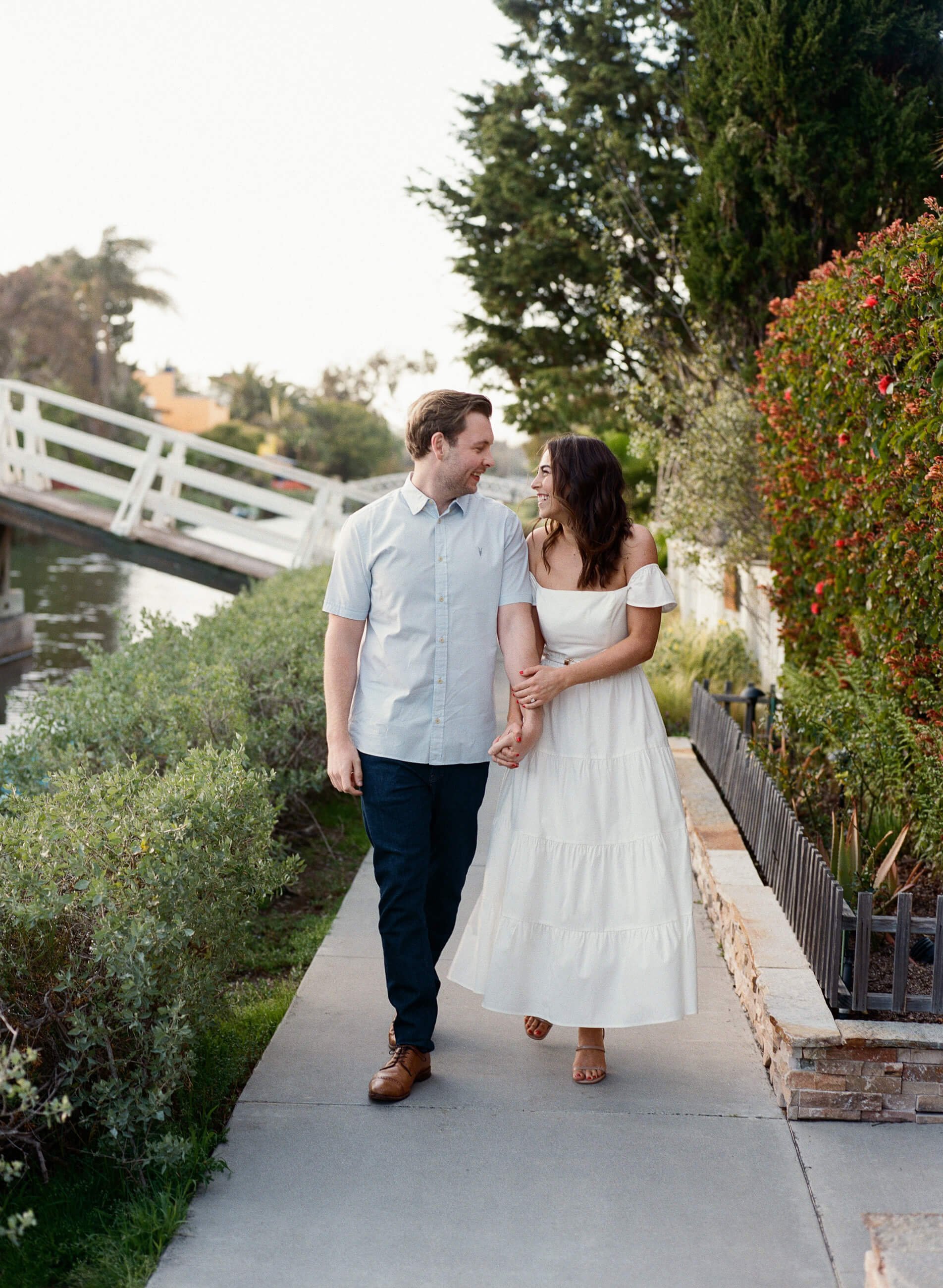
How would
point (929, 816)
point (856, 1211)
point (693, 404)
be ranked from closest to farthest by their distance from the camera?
point (856, 1211), point (929, 816), point (693, 404)

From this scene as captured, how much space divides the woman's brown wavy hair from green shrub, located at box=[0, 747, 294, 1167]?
124 centimetres

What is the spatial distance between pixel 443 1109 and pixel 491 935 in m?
0.49

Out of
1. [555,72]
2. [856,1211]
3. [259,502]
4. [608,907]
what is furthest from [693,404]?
[856,1211]

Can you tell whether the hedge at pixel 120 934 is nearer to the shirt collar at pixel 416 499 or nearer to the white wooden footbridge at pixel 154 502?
the shirt collar at pixel 416 499

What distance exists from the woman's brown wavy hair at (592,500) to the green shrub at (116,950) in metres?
1.24

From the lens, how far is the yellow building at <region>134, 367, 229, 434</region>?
8294cm

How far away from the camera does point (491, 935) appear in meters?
3.49

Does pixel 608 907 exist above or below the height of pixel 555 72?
below

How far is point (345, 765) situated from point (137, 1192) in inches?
45.2

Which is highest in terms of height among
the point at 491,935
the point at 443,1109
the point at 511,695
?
the point at 511,695

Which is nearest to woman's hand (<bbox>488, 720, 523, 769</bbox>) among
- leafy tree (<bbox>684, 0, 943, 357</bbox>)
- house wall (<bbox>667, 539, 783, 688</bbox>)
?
house wall (<bbox>667, 539, 783, 688</bbox>)

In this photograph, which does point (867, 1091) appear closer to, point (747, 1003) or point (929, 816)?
point (747, 1003)

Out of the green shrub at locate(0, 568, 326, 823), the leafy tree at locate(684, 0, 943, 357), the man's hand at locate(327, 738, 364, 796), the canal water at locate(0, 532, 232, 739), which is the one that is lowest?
the canal water at locate(0, 532, 232, 739)

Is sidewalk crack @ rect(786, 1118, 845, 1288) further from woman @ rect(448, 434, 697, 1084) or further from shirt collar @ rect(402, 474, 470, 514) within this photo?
shirt collar @ rect(402, 474, 470, 514)
